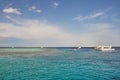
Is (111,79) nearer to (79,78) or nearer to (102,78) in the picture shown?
(102,78)

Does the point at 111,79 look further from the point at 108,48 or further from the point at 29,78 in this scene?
the point at 108,48

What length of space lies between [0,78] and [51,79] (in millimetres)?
7758

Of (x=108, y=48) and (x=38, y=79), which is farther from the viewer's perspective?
(x=108, y=48)

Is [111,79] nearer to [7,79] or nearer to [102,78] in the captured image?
[102,78]

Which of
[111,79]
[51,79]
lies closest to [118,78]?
[111,79]

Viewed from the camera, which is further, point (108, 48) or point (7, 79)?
point (108, 48)

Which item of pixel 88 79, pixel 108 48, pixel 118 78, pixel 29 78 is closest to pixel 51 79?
pixel 29 78

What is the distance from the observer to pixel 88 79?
25.9 m

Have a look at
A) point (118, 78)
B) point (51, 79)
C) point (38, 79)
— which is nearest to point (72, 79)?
point (51, 79)

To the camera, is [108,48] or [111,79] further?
[108,48]

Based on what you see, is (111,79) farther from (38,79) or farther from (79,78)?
(38,79)

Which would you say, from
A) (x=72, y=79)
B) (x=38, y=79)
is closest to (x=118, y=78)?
(x=72, y=79)

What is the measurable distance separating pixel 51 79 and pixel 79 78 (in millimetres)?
4311

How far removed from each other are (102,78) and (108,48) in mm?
121322
